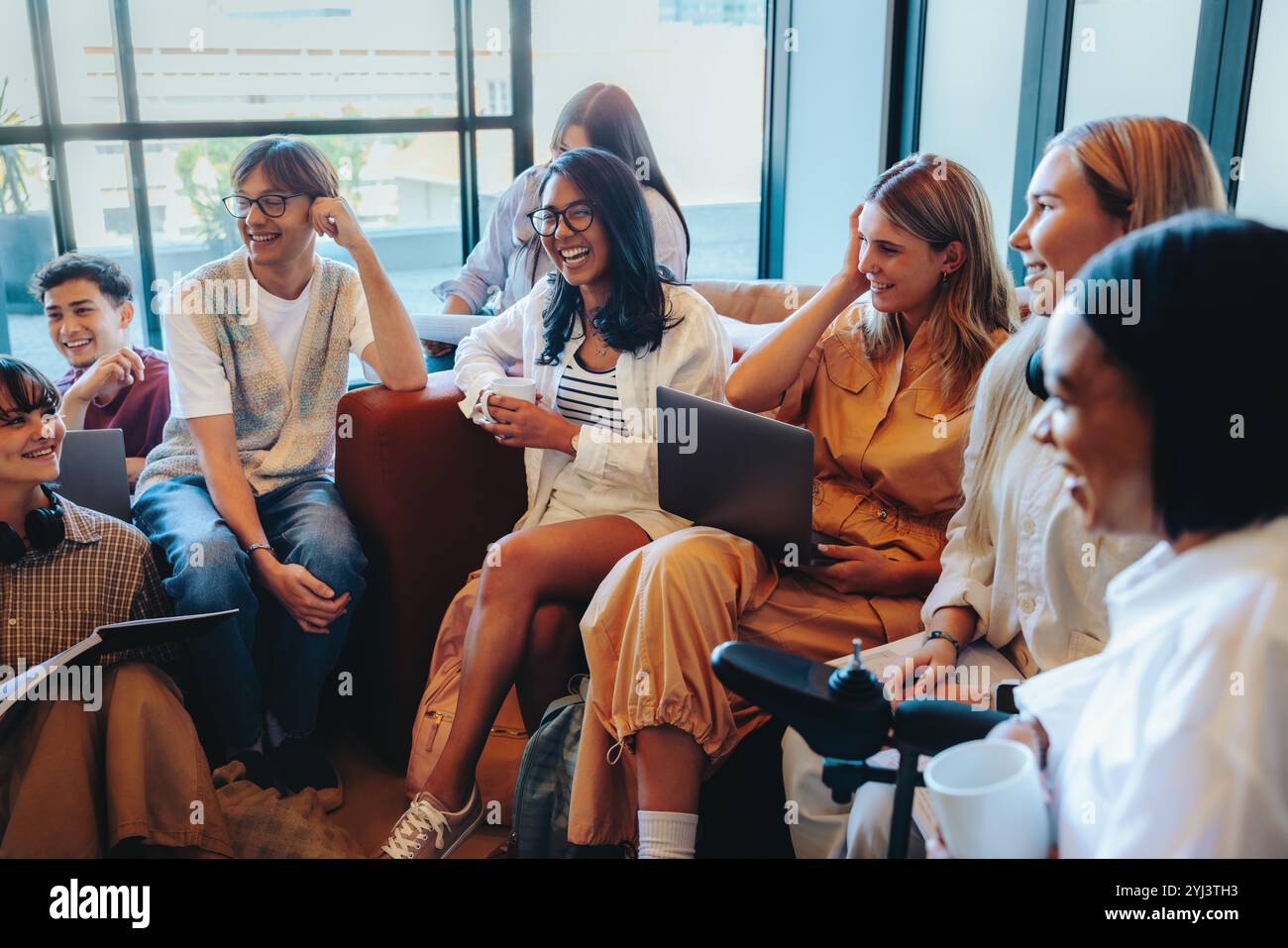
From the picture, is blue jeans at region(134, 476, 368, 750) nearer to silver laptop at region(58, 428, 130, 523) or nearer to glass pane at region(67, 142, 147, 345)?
silver laptop at region(58, 428, 130, 523)

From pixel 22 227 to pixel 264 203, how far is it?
1418 millimetres

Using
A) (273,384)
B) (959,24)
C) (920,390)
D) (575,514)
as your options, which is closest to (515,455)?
(575,514)

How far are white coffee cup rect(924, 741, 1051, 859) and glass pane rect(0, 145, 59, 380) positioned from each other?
3.05 m

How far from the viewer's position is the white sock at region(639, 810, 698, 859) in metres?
1.61

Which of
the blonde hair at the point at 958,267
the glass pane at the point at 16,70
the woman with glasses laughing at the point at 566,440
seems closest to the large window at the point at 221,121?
the glass pane at the point at 16,70

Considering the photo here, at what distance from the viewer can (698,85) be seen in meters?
4.44

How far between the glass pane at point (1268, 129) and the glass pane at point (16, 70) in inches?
119

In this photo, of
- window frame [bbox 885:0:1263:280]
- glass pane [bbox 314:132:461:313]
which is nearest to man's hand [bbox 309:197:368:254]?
glass pane [bbox 314:132:461:313]

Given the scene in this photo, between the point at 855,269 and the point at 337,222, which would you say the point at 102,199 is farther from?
the point at 855,269

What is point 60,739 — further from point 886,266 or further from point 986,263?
point 986,263

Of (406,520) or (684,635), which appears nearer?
(684,635)

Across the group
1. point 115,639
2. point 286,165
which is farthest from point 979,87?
point 115,639
